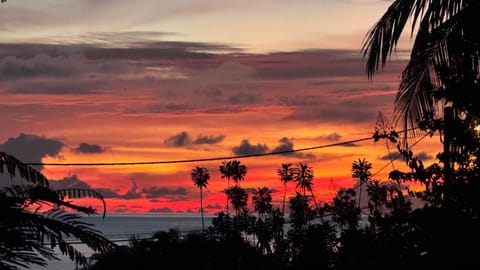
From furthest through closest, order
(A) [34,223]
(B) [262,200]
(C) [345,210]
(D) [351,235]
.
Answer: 1. (B) [262,200]
2. (C) [345,210]
3. (D) [351,235]
4. (A) [34,223]

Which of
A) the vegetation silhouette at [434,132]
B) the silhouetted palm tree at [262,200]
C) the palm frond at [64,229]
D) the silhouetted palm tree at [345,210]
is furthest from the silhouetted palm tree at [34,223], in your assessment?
the silhouetted palm tree at [262,200]

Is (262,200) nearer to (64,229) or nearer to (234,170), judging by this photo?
(234,170)

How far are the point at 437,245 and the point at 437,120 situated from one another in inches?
97.1

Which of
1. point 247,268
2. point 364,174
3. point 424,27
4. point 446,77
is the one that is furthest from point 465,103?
point 364,174

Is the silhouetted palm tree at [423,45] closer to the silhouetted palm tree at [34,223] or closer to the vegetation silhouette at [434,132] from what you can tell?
the vegetation silhouette at [434,132]

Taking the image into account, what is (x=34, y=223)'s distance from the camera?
33.5 ft

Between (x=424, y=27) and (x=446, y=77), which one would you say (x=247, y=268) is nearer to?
(x=424, y=27)

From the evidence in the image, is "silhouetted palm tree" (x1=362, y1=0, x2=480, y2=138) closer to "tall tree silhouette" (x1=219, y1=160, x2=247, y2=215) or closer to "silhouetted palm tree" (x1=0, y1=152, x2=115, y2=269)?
"silhouetted palm tree" (x1=0, y1=152, x2=115, y2=269)

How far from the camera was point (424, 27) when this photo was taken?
19.0m

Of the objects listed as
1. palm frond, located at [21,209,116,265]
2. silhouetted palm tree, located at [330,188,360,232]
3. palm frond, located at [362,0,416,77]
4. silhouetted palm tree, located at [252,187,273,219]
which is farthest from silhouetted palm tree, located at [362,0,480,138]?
silhouetted palm tree, located at [252,187,273,219]

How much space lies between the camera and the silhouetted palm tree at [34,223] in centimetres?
996

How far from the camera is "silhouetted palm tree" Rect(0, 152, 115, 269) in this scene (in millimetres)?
9961

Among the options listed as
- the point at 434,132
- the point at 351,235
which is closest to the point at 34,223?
the point at 434,132

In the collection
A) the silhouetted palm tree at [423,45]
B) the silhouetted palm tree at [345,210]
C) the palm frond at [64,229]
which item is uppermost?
the silhouetted palm tree at [423,45]
